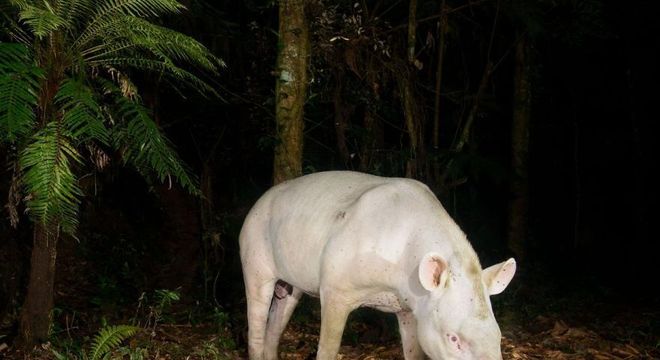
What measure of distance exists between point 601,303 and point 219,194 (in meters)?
6.43

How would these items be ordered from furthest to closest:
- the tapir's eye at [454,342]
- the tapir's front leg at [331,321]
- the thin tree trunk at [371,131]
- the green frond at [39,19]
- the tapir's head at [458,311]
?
1. the thin tree trunk at [371,131]
2. the tapir's front leg at [331,321]
3. the green frond at [39,19]
4. the tapir's eye at [454,342]
5. the tapir's head at [458,311]

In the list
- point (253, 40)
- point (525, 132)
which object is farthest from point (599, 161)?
point (253, 40)

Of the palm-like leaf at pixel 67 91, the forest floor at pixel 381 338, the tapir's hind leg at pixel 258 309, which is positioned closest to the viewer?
the palm-like leaf at pixel 67 91

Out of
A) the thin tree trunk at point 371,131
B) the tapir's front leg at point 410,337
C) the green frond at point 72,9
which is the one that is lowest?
the tapir's front leg at point 410,337

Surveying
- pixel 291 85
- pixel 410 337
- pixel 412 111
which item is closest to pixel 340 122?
pixel 412 111

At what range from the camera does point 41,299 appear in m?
5.76

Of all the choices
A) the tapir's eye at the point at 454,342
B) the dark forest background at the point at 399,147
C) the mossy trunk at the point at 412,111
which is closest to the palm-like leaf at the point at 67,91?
the dark forest background at the point at 399,147

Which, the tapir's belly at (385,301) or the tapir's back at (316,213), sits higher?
the tapir's back at (316,213)

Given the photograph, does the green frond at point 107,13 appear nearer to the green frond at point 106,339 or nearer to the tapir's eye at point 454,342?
the green frond at point 106,339

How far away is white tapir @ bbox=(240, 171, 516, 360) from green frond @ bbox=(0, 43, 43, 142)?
2149mm

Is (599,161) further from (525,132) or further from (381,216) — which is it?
(381,216)

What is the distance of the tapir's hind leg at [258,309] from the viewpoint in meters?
5.86

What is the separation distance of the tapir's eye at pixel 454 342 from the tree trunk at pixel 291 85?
3.18 metres

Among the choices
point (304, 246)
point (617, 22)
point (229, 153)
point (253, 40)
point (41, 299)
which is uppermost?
point (617, 22)
